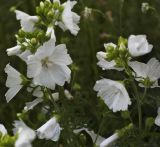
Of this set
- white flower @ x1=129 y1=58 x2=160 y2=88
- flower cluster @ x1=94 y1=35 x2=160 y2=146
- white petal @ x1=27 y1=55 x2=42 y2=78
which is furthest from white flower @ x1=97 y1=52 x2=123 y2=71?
white petal @ x1=27 y1=55 x2=42 y2=78

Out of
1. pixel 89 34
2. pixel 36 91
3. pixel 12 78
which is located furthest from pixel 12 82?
pixel 89 34

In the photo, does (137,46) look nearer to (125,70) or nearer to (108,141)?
(125,70)

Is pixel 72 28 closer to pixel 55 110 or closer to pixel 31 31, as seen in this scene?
pixel 31 31

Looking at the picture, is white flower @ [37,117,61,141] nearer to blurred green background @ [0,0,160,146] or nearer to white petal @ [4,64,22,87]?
white petal @ [4,64,22,87]

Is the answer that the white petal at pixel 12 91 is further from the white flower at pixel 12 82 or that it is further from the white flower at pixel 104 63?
the white flower at pixel 104 63

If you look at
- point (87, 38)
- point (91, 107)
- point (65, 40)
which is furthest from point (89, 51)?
point (65, 40)

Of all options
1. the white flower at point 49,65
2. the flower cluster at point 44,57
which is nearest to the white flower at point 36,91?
the flower cluster at point 44,57
